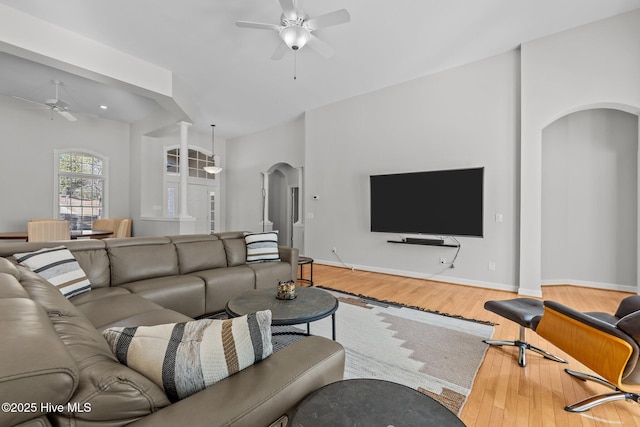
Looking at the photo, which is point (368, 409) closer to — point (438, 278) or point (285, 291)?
point (285, 291)

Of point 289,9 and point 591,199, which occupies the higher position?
point 289,9

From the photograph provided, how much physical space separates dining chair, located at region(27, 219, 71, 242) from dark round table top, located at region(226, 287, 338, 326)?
389 centimetres

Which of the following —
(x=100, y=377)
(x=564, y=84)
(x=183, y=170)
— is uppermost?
(x=564, y=84)

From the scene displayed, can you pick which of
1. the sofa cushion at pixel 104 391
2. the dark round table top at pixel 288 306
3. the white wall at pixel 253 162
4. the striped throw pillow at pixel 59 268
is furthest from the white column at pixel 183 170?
the sofa cushion at pixel 104 391

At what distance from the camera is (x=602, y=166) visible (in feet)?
Result: 13.2

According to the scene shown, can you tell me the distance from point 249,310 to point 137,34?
372 centimetres

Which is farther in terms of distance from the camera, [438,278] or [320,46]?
[438,278]

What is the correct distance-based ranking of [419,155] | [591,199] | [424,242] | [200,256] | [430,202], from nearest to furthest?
1. [200,256]
2. [591,199]
3. [430,202]
4. [424,242]
5. [419,155]

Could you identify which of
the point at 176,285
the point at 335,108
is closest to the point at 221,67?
the point at 335,108

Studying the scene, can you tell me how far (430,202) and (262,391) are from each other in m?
4.14

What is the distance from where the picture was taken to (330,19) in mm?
2730

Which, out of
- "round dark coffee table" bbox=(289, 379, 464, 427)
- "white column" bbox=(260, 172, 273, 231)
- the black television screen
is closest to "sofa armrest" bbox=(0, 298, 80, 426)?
"round dark coffee table" bbox=(289, 379, 464, 427)

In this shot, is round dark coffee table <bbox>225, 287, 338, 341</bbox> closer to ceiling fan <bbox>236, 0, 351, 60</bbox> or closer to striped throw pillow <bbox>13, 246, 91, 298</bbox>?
striped throw pillow <bbox>13, 246, 91, 298</bbox>

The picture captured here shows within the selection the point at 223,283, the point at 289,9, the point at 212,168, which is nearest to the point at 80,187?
the point at 212,168
